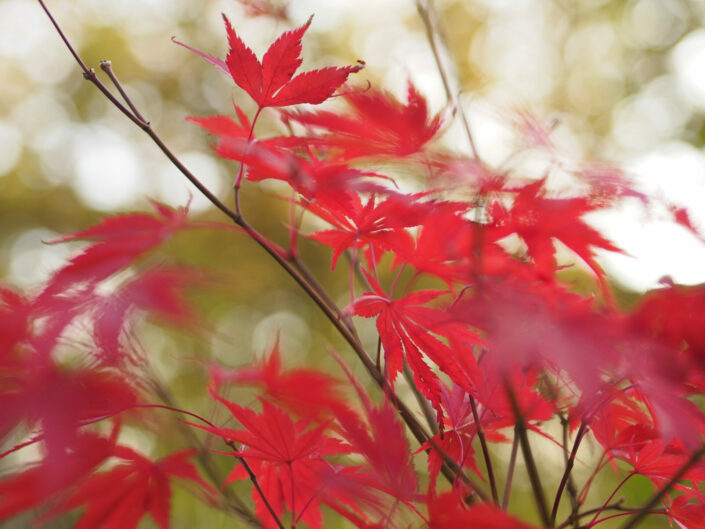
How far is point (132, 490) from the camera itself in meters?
0.48

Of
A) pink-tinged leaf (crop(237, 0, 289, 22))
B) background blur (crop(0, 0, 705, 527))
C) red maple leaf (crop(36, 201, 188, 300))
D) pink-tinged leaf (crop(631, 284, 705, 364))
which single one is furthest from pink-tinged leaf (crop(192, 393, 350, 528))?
background blur (crop(0, 0, 705, 527))

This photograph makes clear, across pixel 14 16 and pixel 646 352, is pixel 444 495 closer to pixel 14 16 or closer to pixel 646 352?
pixel 646 352

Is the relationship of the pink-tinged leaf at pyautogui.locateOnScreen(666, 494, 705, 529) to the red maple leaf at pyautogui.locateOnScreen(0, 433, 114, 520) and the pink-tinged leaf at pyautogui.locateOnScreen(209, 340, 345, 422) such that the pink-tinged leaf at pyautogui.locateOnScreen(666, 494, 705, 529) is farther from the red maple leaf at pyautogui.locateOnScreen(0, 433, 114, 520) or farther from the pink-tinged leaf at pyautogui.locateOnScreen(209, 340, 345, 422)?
the red maple leaf at pyautogui.locateOnScreen(0, 433, 114, 520)

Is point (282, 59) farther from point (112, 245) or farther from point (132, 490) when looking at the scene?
point (132, 490)

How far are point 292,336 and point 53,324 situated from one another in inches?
181

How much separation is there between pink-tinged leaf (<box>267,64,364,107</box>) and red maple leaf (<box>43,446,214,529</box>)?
30 cm

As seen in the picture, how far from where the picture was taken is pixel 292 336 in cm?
488

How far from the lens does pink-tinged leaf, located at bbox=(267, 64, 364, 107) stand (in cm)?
42

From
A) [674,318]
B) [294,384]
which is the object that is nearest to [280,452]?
[294,384]

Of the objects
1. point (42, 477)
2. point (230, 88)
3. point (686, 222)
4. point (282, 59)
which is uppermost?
point (230, 88)

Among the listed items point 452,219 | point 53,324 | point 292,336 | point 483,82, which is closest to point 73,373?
point 53,324

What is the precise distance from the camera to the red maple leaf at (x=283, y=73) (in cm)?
42

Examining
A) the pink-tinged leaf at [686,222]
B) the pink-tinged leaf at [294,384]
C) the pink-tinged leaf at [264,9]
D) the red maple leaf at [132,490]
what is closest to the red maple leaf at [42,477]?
the red maple leaf at [132,490]

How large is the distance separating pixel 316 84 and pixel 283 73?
0.03 m
